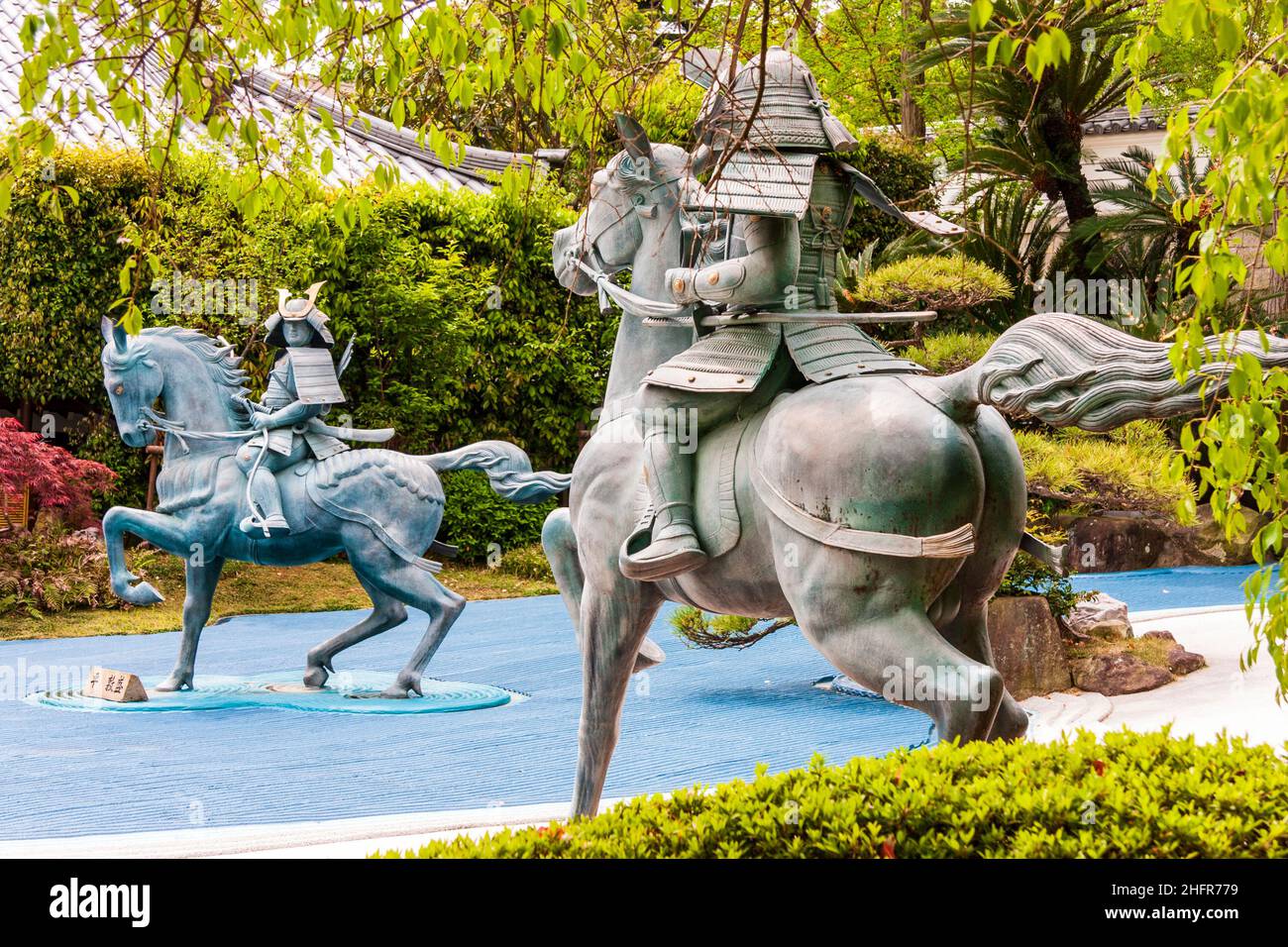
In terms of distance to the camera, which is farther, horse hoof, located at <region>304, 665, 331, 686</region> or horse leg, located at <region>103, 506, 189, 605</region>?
horse hoof, located at <region>304, 665, 331, 686</region>

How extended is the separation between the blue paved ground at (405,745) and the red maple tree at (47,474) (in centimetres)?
259

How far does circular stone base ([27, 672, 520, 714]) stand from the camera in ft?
28.0

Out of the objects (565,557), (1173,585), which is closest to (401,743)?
(565,557)

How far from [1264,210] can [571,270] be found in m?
2.62

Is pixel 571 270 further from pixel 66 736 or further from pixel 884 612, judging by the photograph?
pixel 66 736

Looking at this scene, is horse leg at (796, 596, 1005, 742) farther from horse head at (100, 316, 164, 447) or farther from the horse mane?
horse head at (100, 316, 164, 447)

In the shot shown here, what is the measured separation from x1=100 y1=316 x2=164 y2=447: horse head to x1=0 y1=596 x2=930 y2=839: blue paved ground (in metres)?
1.92

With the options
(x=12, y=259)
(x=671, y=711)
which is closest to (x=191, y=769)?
(x=671, y=711)

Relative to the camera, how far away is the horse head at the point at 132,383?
9.03 m

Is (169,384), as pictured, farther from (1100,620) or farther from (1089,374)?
(1089,374)

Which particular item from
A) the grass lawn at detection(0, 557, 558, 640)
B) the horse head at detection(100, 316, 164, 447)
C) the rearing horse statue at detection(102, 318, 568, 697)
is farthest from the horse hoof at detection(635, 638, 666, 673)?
the grass lawn at detection(0, 557, 558, 640)

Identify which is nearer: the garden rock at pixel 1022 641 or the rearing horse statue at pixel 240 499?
the garden rock at pixel 1022 641

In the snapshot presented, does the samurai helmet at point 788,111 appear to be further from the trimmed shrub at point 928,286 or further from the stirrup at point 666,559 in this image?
the trimmed shrub at point 928,286

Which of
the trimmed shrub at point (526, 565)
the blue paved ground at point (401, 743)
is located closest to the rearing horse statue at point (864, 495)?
the blue paved ground at point (401, 743)
